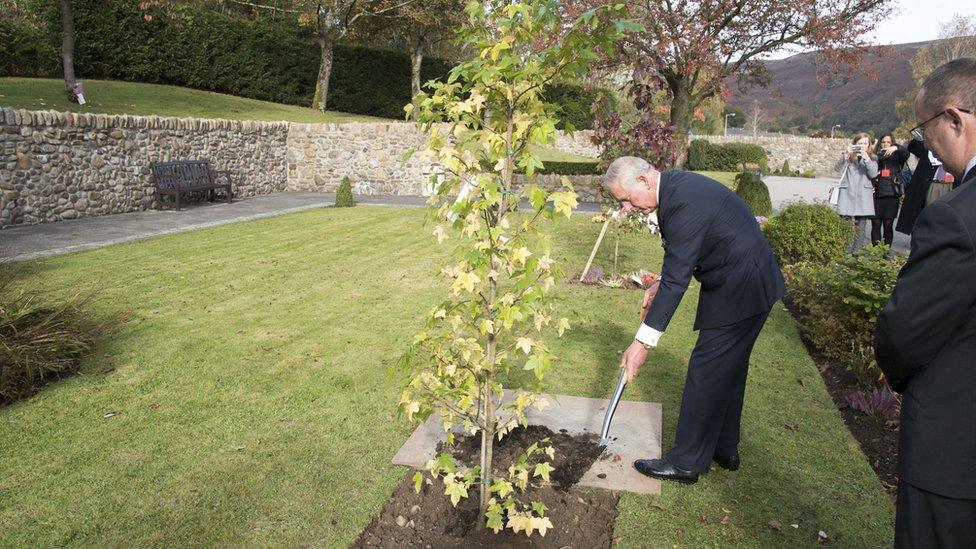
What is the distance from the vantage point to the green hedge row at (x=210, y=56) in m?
21.9

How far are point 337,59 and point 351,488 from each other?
28.6 metres

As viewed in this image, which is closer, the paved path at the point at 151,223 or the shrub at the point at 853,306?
the shrub at the point at 853,306

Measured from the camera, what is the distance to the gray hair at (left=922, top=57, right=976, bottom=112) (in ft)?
5.86

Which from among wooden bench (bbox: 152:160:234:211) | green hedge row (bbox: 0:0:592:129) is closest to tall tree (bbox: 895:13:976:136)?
green hedge row (bbox: 0:0:592:129)

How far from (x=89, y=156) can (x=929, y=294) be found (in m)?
14.4

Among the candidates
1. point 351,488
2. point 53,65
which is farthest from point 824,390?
point 53,65

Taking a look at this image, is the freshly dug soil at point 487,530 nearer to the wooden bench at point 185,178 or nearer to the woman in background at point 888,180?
the woman in background at point 888,180

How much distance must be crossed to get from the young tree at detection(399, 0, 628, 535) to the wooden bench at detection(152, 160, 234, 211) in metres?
13.1

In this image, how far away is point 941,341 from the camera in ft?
5.71

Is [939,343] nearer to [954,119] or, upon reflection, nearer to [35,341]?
[954,119]

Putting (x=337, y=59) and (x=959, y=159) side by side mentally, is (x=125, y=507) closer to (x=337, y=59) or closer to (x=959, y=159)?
(x=959, y=159)

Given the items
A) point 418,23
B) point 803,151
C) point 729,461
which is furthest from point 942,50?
point 729,461

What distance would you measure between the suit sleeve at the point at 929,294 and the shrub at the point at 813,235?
783cm

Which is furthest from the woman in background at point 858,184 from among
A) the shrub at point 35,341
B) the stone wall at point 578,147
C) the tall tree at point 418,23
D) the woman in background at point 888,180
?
the stone wall at point 578,147
